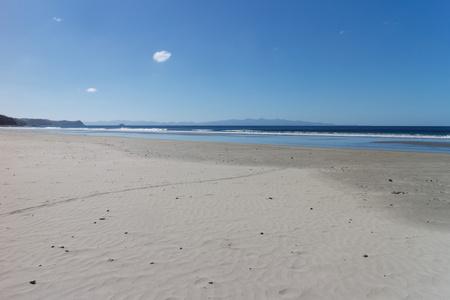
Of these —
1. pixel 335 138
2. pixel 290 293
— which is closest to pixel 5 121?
pixel 335 138

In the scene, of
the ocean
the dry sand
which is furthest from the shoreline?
the dry sand

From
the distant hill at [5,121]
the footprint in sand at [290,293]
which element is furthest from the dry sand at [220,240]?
the distant hill at [5,121]

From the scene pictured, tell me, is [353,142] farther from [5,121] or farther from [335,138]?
[5,121]

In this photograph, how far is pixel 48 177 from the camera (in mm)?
10430

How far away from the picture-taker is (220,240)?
5.16 meters

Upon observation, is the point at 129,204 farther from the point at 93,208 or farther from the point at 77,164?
the point at 77,164

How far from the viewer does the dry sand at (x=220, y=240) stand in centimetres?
371

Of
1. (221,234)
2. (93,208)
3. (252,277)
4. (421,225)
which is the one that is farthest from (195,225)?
(421,225)

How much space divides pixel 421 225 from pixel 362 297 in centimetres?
383

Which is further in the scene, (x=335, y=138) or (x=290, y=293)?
(x=335, y=138)

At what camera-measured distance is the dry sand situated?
371 cm

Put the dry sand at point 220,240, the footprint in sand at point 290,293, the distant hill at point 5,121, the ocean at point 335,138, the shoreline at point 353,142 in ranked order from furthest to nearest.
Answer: the distant hill at point 5,121, the ocean at point 335,138, the shoreline at point 353,142, the dry sand at point 220,240, the footprint in sand at point 290,293

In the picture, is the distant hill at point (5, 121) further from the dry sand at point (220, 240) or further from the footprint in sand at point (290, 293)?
the footprint in sand at point (290, 293)

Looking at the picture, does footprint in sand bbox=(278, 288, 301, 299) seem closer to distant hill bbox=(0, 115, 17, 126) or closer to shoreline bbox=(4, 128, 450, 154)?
shoreline bbox=(4, 128, 450, 154)
